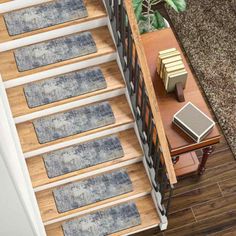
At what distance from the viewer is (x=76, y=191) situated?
4.34 metres

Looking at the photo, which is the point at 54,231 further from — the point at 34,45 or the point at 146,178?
the point at 34,45

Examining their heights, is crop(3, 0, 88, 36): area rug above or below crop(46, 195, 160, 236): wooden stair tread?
above

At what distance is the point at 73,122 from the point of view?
4.20 metres

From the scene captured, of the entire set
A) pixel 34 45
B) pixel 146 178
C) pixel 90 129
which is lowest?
pixel 146 178

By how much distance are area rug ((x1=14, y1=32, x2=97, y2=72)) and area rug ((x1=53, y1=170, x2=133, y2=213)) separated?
98 centimetres

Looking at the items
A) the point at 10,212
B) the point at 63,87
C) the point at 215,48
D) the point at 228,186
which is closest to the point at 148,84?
the point at 63,87

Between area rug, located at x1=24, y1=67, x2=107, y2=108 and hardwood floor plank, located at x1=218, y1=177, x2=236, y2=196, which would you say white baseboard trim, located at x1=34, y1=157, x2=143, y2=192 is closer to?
area rug, located at x1=24, y1=67, x2=107, y2=108

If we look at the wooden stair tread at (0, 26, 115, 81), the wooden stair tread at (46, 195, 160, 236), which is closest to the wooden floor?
the wooden stair tread at (46, 195, 160, 236)

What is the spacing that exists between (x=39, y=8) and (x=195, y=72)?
200 cm

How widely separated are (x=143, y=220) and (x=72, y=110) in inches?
41.9

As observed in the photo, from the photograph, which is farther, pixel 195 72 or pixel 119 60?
pixel 195 72

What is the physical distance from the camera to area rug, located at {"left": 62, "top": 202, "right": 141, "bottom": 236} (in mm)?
4422

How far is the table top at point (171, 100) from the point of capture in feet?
13.7

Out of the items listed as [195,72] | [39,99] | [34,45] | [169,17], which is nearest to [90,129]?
[39,99]
